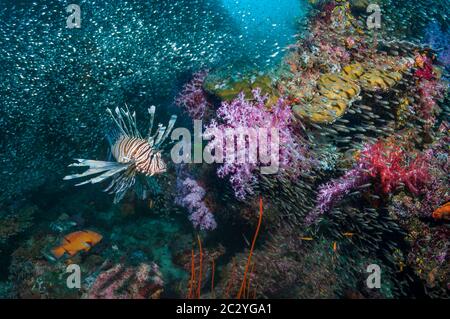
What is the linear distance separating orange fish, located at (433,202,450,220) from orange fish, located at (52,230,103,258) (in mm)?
5263

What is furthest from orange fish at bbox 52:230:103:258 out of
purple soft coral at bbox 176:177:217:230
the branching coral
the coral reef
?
the branching coral

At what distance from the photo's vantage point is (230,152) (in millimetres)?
4547

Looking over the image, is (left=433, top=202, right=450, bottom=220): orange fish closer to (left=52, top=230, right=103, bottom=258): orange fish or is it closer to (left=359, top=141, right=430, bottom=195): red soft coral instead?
(left=359, top=141, right=430, bottom=195): red soft coral

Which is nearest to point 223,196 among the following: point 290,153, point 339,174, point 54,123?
point 290,153

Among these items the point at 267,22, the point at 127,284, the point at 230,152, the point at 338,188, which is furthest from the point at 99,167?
the point at 267,22

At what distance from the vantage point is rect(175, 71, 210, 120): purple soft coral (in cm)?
593

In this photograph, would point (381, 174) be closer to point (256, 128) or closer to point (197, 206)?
point (256, 128)

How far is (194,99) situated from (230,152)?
207cm

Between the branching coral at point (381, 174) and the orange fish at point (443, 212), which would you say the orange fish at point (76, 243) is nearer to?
the branching coral at point (381, 174)

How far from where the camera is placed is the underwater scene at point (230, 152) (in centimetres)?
401

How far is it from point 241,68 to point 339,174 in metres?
2.58

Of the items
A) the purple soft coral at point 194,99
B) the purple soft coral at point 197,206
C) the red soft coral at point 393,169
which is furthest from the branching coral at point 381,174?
the purple soft coral at point 194,99
